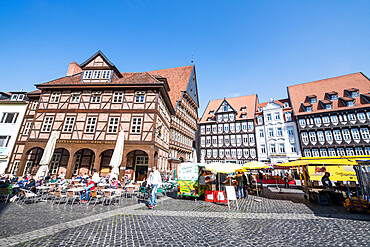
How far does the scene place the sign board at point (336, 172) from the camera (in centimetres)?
948

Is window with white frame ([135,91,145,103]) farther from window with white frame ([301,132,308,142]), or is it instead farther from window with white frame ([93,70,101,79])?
window with white frame ([301,132,308,142])

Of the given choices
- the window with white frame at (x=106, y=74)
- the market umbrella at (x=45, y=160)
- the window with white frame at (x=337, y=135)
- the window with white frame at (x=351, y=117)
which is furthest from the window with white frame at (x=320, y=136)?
the market umbrella at (x=45, y=160)

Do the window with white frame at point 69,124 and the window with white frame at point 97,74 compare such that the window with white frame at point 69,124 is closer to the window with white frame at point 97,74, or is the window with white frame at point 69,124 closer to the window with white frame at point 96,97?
the window with white frame at point 96,97

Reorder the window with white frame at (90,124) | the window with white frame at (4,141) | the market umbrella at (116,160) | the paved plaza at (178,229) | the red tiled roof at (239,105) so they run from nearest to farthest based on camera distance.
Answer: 1. the paved plaza at (178,229)
2. the market umbrella at (116,160)
3. the window with white frame at (90,124)
4. the window with white frame at (4,141)
5. the red tiled roof at (239,105)

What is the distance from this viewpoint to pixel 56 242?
3.89m

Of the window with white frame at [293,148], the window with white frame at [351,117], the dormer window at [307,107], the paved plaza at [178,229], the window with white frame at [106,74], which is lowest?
the paved plaza at [178,229]

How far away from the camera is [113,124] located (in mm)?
16531

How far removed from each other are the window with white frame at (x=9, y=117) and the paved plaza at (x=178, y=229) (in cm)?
2174

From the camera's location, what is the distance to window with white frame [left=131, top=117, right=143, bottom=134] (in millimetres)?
16062

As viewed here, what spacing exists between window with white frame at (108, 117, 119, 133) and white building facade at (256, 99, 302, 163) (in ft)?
86.3

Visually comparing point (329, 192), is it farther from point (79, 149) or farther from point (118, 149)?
point (79, 149)

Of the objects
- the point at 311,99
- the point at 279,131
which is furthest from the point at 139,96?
the point at 311,99

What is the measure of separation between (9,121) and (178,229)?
2828 centimetres

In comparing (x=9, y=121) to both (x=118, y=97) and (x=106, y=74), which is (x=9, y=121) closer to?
(x=106, y=74)
